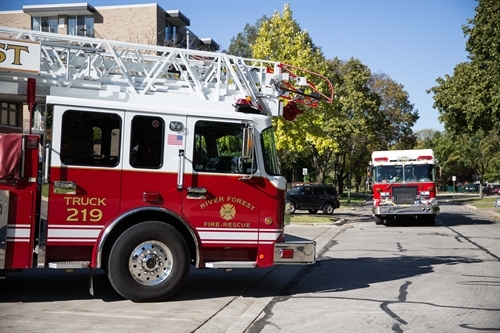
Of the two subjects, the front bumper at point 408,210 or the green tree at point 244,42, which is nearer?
the front bumper at point 408,210

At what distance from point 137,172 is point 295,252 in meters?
2.58

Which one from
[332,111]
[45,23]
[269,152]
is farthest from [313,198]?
[45,23]

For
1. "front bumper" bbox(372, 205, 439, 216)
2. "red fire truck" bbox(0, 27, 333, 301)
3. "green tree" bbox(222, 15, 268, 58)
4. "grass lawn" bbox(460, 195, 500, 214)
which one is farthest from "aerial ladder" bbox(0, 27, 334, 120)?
→ "green tree" bbox(222, 15, 268, 58)

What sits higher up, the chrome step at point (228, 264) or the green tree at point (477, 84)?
the green tree at point (477, 84)

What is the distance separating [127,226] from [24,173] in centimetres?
152

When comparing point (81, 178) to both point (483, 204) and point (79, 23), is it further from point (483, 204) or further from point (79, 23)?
point (483, 204)

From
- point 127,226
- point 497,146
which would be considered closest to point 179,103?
point 127,226

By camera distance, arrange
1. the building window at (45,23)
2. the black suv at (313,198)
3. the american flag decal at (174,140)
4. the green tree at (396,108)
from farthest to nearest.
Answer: the green tree at (396,108) → the building window at (45,23) → the black suv at (313,198) → the american flag decal at (174,140)

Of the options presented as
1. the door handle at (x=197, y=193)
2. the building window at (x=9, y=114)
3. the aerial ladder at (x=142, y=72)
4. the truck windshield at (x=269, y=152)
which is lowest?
the door handle at (x=197, y=193)

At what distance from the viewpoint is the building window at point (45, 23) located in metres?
51.6

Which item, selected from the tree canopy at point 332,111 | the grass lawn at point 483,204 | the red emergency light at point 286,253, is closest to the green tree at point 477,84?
the tree canopy at point 332,111

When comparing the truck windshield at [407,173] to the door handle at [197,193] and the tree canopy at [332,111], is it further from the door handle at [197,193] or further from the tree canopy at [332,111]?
the door handle at [197,193]

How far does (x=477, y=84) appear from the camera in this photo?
3095 cm

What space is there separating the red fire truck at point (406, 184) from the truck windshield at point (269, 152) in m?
17.1
